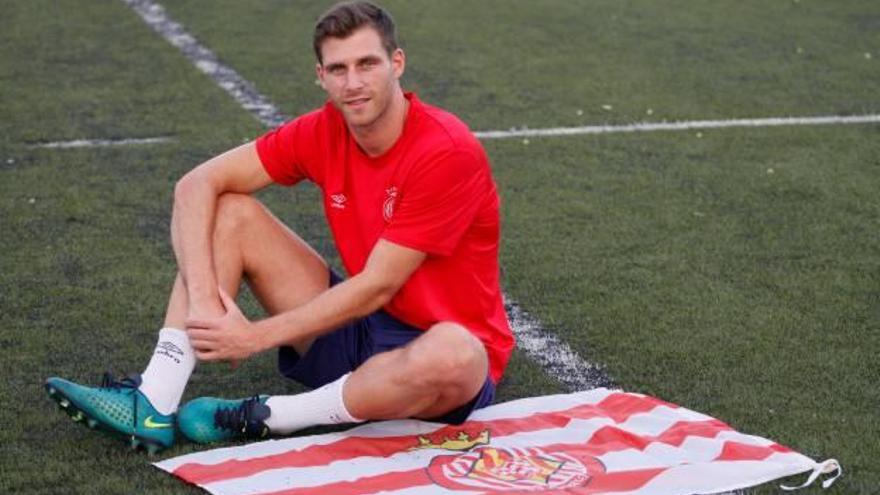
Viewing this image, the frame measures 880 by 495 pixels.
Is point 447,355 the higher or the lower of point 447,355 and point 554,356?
the higher

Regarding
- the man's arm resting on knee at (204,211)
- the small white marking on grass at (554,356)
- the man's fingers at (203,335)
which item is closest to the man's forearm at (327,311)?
the man's fingers at (203,335)

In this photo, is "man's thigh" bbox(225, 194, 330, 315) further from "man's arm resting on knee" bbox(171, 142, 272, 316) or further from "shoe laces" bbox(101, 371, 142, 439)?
"shoe laces" bbox(101, 371, 142, 439)

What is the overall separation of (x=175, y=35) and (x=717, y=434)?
21.6 feet

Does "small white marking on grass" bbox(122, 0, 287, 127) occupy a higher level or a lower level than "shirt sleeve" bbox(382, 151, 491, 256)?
lower

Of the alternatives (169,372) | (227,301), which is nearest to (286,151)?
(227,301)

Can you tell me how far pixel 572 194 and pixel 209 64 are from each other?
3233 mm

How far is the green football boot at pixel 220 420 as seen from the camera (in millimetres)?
4480

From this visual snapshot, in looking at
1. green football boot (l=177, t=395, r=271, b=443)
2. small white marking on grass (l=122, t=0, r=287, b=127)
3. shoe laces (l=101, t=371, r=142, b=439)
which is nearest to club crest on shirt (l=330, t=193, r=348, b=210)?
green football boot (l=177, t=395, r=271, b=443)

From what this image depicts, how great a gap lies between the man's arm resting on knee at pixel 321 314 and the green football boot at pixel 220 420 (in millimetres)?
171

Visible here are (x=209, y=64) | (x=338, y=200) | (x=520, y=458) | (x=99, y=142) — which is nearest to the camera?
(x=520, y=458)

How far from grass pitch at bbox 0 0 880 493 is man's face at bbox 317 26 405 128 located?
100 centimetres

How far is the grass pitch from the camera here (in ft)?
16.2

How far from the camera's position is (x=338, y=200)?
462 cm

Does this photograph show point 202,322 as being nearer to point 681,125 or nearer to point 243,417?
point 243,417
